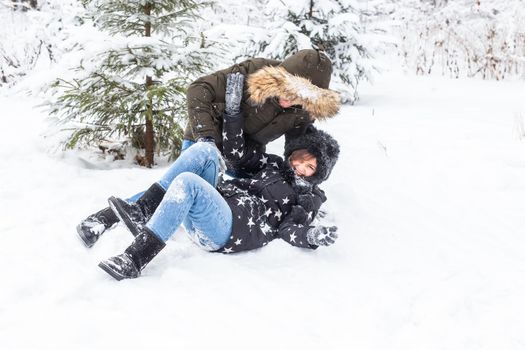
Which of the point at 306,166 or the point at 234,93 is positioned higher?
the point at 234,93

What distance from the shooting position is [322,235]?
8.25 ft

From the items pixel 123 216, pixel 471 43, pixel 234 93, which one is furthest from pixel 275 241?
pixel 471 43

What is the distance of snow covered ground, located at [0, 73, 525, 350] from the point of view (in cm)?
195

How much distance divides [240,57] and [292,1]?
1.27 metres

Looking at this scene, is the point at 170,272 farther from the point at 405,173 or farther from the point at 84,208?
the point at 405,173

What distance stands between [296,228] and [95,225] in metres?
1.18

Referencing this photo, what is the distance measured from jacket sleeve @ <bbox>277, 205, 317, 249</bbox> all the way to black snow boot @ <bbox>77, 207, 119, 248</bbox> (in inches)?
40.1

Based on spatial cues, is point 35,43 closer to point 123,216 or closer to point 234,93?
point 234,93

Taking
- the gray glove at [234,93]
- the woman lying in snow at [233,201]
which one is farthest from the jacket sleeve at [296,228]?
the gray glove at [234,93]

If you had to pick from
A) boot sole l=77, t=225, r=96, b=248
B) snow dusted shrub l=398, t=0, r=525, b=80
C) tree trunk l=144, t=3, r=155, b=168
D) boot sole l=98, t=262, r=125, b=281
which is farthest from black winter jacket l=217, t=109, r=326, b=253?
snow dusted shrub l=398, t=0, r=525, b=80

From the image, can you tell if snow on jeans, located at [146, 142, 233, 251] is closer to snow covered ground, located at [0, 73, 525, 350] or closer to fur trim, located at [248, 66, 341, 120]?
snow covered ground, located at [0, 73, 525, 350]

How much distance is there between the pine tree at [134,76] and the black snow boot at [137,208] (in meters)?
1.61

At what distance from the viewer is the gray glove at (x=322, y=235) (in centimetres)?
250

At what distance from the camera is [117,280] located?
7.31 feet
